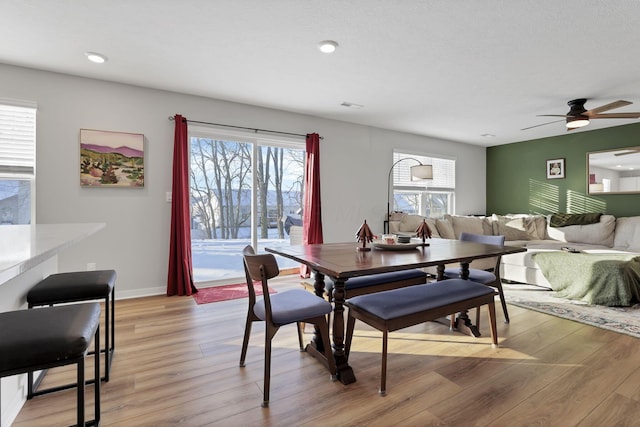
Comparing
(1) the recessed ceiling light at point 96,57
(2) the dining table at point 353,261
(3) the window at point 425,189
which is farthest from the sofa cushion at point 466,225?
(1) the recessed ceiling light at point 96,57

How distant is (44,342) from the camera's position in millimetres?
979

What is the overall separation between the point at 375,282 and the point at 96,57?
10.5 ft

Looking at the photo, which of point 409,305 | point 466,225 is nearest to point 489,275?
point 409,305

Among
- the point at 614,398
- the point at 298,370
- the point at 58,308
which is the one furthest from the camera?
the point at 298,370

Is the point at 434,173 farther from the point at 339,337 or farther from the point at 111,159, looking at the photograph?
the point at 111,159

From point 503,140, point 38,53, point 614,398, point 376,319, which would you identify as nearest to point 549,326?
point 614,398

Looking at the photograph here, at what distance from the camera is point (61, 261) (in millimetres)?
3312

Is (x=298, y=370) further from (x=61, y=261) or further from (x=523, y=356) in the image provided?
(x=61, y=261)

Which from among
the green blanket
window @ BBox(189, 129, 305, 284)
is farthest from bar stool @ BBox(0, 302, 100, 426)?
the green blanket

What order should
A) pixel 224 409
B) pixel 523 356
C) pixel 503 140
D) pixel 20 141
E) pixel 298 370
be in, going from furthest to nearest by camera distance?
pixel 503 140, pixel 20 141, pixel 523 356, pixel 298 370, pixel 224 409

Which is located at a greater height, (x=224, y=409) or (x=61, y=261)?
(x=61, y=261)

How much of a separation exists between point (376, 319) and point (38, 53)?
12.0 feet

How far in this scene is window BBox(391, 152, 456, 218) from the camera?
5.82 m

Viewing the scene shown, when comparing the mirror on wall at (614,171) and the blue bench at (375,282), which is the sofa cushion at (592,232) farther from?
the blue bench at (375,282)
